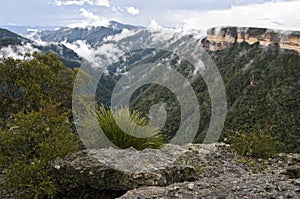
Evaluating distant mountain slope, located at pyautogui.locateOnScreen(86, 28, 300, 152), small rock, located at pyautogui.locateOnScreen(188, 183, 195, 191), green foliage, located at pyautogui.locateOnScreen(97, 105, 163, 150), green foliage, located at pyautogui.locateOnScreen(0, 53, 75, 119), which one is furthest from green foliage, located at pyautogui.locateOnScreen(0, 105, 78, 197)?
distant mountain slope, located at pyautogui.locateOnScreen(86, 28, 300, 152)

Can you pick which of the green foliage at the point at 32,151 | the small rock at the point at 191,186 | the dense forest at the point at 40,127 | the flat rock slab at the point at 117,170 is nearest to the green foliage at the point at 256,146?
the dense forest at the point at 40,127

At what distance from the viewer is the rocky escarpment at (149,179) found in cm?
405

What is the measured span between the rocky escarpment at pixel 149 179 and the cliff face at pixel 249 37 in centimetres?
6191

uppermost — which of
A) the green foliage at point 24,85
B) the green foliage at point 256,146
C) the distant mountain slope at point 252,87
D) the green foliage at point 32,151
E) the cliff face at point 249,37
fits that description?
the cliff face at point 249,37

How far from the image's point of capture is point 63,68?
9719mm

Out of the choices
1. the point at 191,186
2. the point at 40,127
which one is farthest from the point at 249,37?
the point at 191,186

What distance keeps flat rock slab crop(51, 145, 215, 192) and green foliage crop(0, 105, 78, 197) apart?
8.4 inches

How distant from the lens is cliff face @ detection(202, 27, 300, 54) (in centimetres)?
A: 6456

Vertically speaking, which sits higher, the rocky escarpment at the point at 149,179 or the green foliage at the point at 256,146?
the rocky escarpment at the point at 149,179

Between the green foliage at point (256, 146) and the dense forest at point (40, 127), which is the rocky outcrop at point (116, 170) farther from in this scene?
the green foliage at point (256, 146)

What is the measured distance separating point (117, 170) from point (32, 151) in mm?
1704

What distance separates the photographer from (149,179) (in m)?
4.61

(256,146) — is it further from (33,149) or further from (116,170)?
(33,149)

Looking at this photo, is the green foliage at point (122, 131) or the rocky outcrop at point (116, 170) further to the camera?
the green foliage at point (122, 131)
